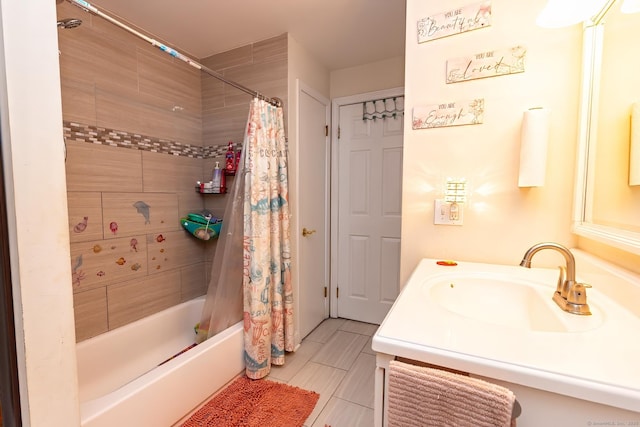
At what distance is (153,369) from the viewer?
1.47 meters

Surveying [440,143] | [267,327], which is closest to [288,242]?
[267,327]

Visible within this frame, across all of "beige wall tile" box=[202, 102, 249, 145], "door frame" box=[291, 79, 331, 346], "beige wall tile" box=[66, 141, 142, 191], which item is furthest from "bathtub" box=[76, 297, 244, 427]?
"beige wall tile" box=[202, 102, 249, 145]

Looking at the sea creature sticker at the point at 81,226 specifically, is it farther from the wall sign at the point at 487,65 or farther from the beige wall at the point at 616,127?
the beige wall at the point at 616,127

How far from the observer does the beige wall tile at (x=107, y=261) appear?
156 centimetres

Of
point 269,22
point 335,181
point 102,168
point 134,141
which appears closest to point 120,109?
point 134,141

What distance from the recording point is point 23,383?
542 mm

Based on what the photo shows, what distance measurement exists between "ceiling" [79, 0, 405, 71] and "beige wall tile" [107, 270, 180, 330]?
1.74 m

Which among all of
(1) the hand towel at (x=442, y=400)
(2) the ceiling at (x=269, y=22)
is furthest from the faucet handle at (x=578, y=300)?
(2) the ceiling at (x=269, y=22)

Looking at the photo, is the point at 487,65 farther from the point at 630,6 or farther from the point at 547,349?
the point at 547,349

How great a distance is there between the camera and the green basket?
7.01ft

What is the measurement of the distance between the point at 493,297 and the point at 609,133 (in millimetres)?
710

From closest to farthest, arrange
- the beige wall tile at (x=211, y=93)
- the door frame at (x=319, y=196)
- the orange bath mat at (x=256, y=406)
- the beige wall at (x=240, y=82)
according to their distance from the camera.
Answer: the orange bath mat at (x=256, y=406) < the beige wall at (x=240, y=82) < the door frame at (x=319, y=196) < the beige wall tile at (x=211, y=93)

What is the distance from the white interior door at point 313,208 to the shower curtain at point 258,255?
0.25 meters

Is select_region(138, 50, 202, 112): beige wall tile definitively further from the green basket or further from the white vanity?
the white vanity
